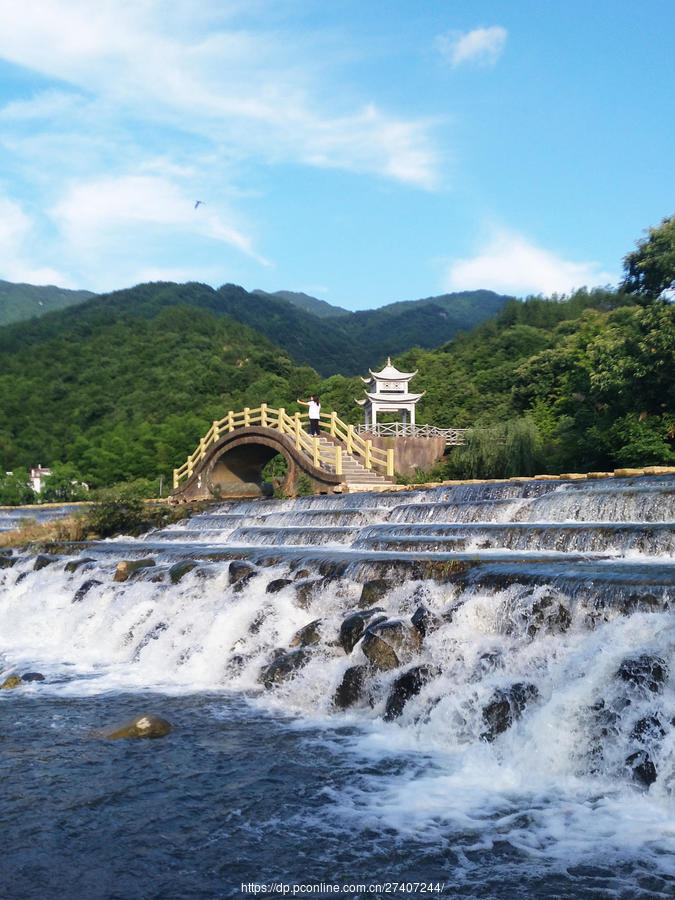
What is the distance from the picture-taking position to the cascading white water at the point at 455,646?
6477 millimetres

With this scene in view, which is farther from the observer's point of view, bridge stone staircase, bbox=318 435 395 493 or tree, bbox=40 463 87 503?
tree, bbox=40 463 87 503

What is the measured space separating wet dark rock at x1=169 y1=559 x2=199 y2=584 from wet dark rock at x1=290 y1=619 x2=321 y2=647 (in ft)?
13.5

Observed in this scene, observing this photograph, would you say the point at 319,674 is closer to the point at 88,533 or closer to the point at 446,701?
the point at 446,701

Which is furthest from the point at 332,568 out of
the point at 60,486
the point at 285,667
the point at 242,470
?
the point at 60,486

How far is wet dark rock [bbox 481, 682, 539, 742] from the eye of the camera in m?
7.60

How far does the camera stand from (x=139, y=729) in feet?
28.1

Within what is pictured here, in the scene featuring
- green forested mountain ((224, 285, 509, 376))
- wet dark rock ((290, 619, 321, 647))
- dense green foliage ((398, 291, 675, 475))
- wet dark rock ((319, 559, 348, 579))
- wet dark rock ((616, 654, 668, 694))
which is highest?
green forested mountain ((224, 285, 509, 376))

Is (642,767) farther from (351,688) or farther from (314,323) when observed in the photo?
(314,323)

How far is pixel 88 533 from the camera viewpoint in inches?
1029

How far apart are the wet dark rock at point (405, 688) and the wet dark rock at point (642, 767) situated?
8.51 feet

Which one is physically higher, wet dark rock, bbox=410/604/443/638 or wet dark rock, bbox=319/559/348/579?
wet dark rock, bbox=319/559/348/579

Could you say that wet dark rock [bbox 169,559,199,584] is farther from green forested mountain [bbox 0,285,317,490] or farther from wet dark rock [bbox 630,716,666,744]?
green forested mountain [bbox 0,285,317,490]

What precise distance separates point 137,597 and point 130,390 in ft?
195

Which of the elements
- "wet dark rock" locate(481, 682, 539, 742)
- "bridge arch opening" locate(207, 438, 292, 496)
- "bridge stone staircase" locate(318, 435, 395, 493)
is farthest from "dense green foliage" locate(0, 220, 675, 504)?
"wet dark rock" locate(481, 682, 539, 742)
